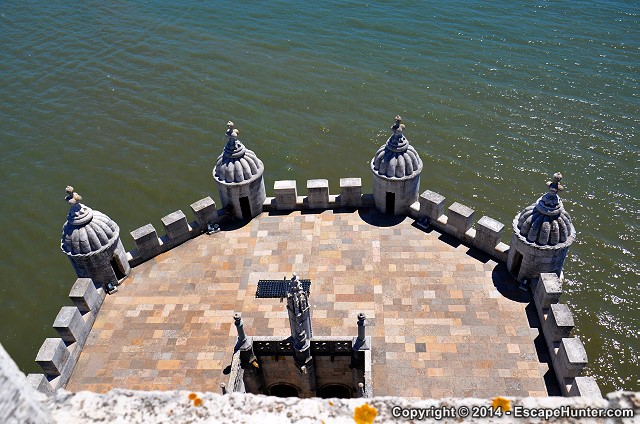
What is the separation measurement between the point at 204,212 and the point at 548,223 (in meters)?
15.5

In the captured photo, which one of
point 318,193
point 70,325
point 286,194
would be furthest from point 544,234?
point 70,325

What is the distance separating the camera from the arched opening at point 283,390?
21.2 metres

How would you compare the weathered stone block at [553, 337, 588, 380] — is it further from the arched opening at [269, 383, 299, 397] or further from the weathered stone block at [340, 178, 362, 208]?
the weathered stone block at [340, 178, 362, 208]

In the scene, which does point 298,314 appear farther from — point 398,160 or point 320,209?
point 398,160

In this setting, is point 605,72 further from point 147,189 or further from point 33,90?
point 33,90

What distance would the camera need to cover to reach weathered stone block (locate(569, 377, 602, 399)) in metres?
16.2

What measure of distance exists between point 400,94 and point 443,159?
27.4ft

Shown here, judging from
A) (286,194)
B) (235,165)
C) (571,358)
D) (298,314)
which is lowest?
(571,358)

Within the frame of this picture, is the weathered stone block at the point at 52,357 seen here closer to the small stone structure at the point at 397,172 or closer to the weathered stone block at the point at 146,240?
the weathered stone block at the point at 146,240

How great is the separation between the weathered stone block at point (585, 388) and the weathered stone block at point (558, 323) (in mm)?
1973

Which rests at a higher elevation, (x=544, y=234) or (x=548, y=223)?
(x=548, y=223)

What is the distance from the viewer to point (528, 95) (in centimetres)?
4025

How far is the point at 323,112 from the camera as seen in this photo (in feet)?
135

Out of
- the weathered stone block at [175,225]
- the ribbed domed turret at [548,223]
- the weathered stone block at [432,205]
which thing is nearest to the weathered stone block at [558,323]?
the ribbed domed turret at [548,223]
